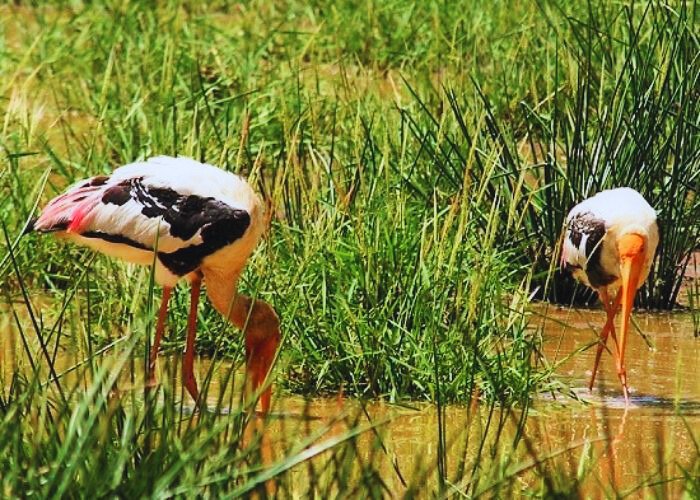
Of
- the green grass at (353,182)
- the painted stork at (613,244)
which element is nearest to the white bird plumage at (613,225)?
the painted stork at (613,244)

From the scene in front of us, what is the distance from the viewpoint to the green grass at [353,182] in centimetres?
392

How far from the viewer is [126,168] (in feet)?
19.0

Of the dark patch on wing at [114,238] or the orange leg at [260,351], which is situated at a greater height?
the dark patch on wing at [114,238]

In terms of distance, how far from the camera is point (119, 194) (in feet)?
18.6

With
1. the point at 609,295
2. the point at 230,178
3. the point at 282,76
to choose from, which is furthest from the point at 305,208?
the point at 282,76

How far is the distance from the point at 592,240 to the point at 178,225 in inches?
61.7

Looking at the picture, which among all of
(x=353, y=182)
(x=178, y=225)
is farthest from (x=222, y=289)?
(x=353, y=182)

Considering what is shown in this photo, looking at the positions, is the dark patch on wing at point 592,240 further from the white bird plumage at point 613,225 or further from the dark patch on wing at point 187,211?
the dark patch on wing at point 187,211

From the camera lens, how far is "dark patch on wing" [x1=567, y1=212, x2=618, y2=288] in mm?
6297

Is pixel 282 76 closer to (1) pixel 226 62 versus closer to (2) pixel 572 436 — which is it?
(1) pixel 226 62

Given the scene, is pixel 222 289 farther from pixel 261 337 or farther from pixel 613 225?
pixel 613 225

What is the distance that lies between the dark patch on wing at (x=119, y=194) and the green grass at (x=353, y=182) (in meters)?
0.25

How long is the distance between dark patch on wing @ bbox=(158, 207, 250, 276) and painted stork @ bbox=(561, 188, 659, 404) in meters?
1.23

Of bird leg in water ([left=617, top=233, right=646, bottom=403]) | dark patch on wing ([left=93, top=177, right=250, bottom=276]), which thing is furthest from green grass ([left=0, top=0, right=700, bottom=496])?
bird leg in water ([left=617, top=233, right=646, bottom=403])
